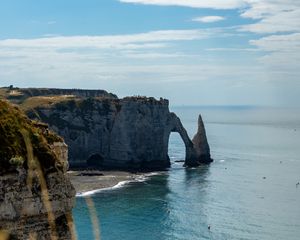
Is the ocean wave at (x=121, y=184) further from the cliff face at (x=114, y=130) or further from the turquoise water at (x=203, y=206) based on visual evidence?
the cliff face at (x=114, y=130)

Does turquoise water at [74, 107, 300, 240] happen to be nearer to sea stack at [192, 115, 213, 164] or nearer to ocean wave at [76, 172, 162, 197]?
ocean wave at [76, 172, 162, 197]

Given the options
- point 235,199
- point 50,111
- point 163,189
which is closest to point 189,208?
point 235,199

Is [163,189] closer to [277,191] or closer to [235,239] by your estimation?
A: [277,191]

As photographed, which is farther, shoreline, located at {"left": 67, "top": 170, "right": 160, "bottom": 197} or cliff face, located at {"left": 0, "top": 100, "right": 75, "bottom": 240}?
shoreline, located at {"left": 67, "top": 170, "right": 160, "bottom": 197}

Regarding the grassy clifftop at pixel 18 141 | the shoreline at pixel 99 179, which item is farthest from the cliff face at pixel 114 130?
the grassy clifftop at pixel 18 141

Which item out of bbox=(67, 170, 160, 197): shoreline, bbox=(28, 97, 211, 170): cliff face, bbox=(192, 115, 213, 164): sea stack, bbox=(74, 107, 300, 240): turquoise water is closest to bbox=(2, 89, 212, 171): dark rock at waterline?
bbox=(28, 97, 211, 170): cliff face

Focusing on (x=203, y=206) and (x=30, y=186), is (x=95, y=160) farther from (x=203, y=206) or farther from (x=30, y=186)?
(x=30, y=186)

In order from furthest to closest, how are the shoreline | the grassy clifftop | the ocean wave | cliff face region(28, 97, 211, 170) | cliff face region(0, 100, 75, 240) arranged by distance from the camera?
cliff face region(28, 97, 211, 170), the shoreline, the ocean wave, the grassy clifftop, cliff face region(0, 100, 75, 240)

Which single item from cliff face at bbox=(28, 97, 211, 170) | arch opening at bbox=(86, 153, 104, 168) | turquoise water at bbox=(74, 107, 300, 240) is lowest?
turquoise water at bbox=(74, 107, 300, 240)
